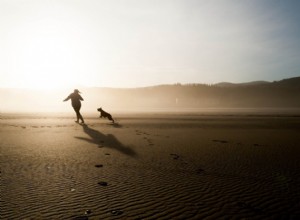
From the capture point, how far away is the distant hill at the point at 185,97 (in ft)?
282

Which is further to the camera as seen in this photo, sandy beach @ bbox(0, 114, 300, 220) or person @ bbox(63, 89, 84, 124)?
person @ bbox(63, 89, 84, 124)

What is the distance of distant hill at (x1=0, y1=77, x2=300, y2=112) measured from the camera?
8581 centimetres

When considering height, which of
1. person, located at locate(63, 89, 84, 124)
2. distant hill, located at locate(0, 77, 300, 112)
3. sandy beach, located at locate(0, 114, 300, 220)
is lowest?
sandy beach, located at locate(0, 114, 300, 220)

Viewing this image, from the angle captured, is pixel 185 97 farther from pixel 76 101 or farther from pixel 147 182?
pixel 147 182

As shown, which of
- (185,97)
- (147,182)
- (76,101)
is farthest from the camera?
(185,97)

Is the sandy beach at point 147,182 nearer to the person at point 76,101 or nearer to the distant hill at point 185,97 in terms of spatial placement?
the person at point 76,101

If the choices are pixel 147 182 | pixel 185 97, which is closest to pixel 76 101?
pixel 147 182

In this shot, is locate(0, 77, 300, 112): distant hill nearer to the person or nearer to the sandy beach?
the person

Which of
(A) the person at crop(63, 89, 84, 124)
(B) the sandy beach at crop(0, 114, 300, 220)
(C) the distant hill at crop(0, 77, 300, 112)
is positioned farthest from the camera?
(C) the distant hill at crop(0, 77, 300, 112)

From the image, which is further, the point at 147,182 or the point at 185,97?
the point at 185,97

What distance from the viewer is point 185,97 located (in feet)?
387

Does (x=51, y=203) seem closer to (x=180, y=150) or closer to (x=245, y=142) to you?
(x=180, y=150)

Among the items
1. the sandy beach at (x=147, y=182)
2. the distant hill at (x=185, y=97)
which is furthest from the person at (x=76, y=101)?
the distant hill at (x=185, y=97)

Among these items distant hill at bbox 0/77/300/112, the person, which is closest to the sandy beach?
the person
